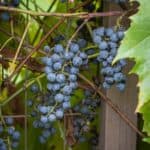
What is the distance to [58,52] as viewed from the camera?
3.77 feet

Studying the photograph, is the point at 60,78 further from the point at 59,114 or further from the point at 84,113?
the point at 84,113

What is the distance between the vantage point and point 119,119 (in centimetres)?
137

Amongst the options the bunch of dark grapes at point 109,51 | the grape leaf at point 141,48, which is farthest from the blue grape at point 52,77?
the grape leaf at point 141,48

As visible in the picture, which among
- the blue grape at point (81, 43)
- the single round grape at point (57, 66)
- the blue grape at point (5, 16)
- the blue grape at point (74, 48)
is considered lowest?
the single round grape at point (57, 66)

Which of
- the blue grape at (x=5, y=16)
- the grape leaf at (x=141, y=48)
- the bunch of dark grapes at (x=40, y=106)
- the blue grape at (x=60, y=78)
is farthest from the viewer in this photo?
the blue grape at (x=5, y=16)

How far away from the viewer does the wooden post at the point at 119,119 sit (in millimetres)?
1354

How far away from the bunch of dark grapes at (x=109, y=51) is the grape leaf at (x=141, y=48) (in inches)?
6.6

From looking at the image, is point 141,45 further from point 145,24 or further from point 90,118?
point 90,118

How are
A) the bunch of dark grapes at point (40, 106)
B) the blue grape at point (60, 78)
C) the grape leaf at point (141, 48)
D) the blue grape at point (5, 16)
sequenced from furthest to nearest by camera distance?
1. the blue grape at point (5, 16)
2. the bunch of dark grapes at point (40, 106)
3. the blue grape at point (60, 78)
4. the grape leaf at point (141, 48)

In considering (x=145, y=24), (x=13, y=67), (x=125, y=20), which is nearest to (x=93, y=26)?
(x=125, y=20)

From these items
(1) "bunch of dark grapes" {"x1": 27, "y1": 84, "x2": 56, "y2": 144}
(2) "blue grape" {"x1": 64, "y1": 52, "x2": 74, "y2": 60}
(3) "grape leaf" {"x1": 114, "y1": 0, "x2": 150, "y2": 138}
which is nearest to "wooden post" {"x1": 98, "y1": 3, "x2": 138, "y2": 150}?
(1) "bunch of dark grapes" {"x1": 27, "y1": 84, "x2": 56, "y2": 144}

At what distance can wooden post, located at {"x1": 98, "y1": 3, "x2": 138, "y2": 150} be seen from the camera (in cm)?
135

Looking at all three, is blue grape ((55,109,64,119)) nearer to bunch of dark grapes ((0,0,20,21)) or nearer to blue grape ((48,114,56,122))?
blue grape ((48,114,56,122))

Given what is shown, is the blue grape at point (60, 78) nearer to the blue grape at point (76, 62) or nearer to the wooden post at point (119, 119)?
the blue grape at point (76, 62)
